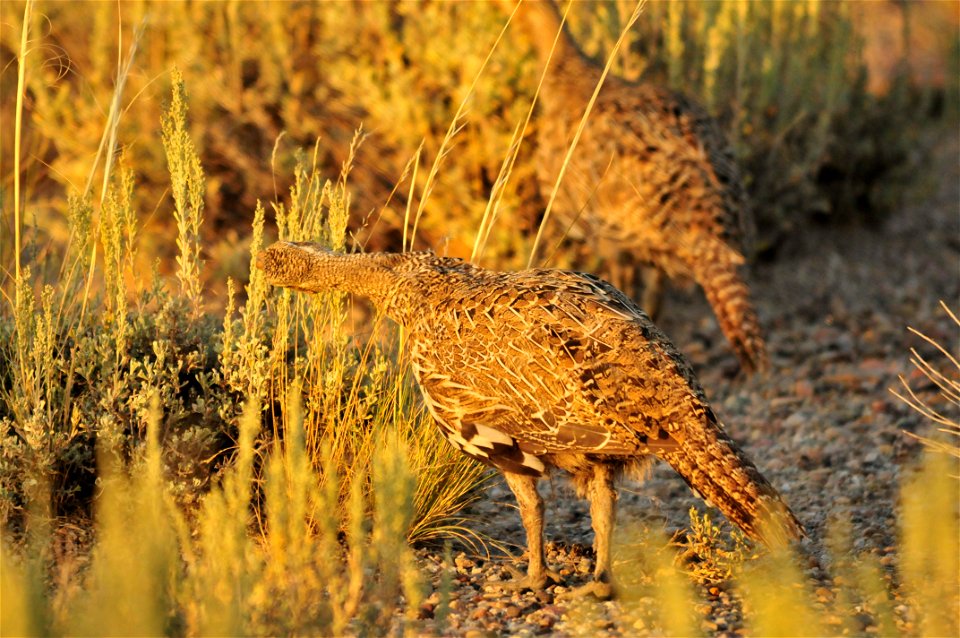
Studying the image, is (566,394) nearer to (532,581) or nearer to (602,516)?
(602,516)

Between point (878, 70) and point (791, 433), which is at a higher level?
point (878, 70)

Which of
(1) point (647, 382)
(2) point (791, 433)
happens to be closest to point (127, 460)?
(1) point (647, 382)

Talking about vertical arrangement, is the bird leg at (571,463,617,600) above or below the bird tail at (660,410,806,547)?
below

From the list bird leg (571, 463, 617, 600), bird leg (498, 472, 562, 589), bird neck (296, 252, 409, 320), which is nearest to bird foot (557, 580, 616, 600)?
bird leg (571, 463, 617, 600)

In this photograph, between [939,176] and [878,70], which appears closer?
[939,176]

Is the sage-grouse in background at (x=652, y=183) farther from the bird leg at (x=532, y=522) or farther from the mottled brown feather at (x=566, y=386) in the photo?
the bird leg at (x=532, y=522)

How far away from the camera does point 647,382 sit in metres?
3.53

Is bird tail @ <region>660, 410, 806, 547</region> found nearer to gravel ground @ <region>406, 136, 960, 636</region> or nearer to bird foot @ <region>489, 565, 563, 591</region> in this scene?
gravel ground @ <region>406, 136, 960, 636</region>

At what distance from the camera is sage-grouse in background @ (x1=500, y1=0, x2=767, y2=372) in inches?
237

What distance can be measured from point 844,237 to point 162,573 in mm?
7005

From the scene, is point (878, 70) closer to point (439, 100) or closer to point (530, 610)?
point (439, 100)

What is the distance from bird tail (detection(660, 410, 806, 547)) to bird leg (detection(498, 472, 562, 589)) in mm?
503

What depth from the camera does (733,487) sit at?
134 inches

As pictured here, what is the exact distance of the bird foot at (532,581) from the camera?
12.4 feet
